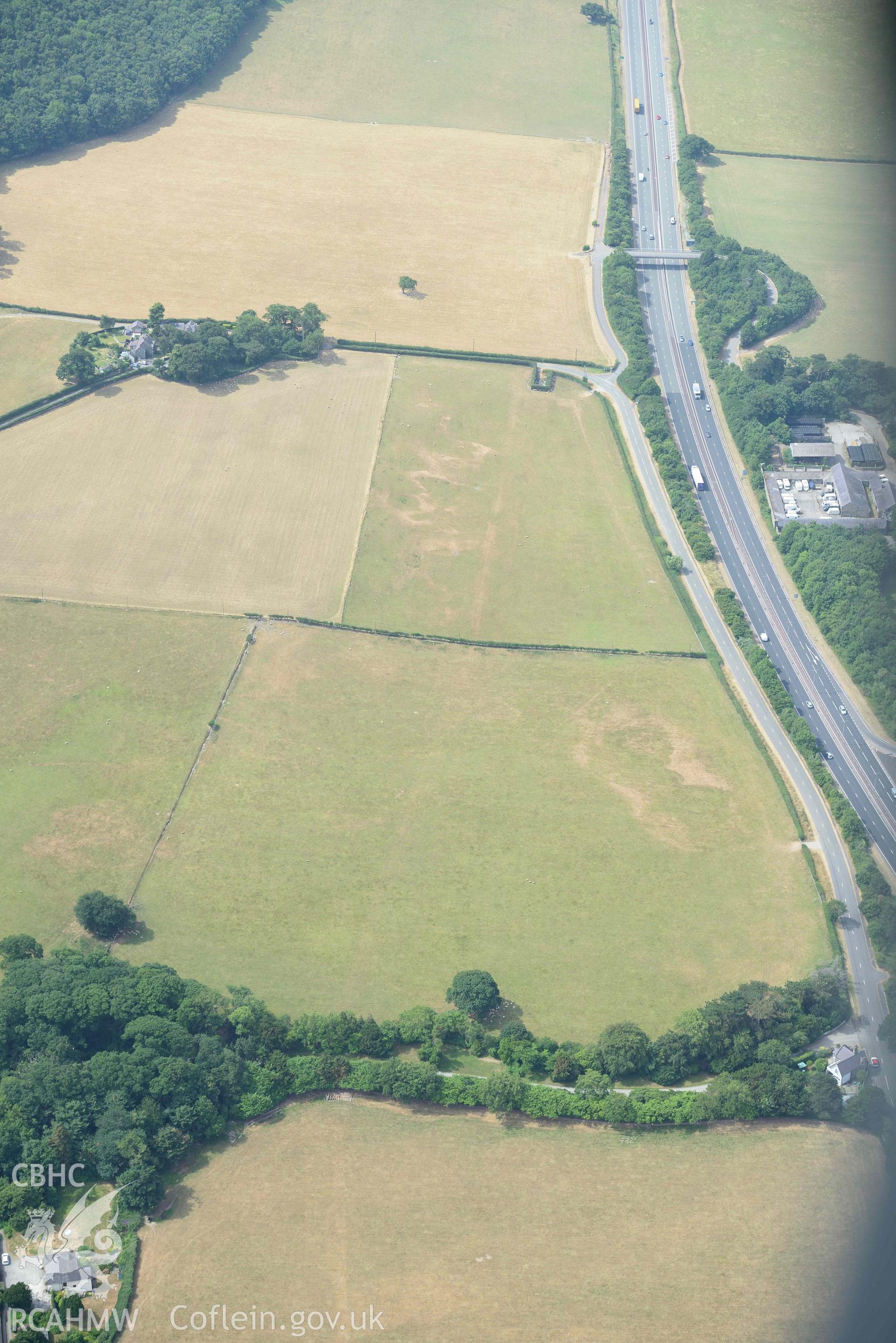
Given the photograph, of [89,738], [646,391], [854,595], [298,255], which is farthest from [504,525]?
[298,255]

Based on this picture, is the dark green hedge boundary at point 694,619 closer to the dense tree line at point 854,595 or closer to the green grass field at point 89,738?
the dense tree line at point 854,595

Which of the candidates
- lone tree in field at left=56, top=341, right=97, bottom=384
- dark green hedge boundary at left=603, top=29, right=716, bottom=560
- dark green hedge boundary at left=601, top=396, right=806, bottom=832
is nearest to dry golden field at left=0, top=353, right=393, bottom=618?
lone tree in field at left=56, top=341, right=97, bottom=384

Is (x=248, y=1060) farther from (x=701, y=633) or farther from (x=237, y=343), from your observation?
(x=237, y=343)

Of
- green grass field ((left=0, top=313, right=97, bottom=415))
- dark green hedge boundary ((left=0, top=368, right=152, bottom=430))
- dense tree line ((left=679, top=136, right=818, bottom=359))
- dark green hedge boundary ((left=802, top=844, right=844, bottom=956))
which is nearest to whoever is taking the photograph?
dark green hedge boundary ((left=802, top=844, right=844, bottom=956))

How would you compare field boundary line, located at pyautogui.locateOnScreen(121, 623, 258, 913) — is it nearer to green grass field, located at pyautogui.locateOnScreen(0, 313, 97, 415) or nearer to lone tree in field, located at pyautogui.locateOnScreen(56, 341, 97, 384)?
lone tree in field, located at pyautogui.locateOnScreen(56, 341, 97, 384)

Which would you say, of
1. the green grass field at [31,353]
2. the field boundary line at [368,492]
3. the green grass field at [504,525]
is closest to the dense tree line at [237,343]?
the field boundary line at [368,492]
